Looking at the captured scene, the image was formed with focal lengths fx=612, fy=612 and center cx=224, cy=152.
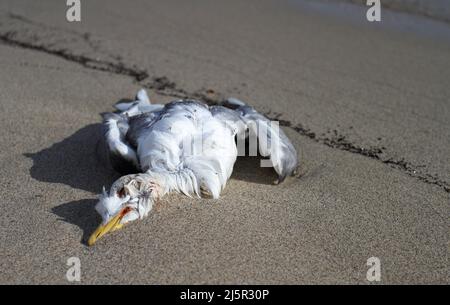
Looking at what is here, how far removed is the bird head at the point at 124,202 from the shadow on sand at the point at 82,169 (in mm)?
309

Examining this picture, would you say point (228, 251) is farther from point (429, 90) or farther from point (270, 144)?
point (429, 90)

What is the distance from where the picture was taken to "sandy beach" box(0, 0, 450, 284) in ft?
9.80

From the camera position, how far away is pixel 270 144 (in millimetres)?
3701

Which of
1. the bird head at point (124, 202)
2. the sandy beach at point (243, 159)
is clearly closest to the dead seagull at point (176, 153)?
the bird head at point (124, 202)

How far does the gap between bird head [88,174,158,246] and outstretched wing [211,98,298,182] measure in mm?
836

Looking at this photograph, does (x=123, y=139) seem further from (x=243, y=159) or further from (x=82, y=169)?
(x=243, y=159)

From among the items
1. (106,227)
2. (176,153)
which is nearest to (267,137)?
(176,153)

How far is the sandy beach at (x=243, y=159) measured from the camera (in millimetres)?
2988

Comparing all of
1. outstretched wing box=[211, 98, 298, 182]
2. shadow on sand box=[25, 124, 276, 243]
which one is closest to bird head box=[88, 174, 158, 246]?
shadow on sand box=[25, 124, 276, 243]

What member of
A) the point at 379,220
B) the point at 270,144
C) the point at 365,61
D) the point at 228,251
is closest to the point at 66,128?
the point at 270,144

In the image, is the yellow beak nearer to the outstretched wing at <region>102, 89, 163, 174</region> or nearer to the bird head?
the bird head

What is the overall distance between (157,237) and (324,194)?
3.61 ft

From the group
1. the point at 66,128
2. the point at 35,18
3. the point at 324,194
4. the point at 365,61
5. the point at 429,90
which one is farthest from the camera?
the point at 35,18

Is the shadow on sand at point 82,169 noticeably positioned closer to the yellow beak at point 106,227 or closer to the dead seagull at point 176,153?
the dead seagull at point 176,153
